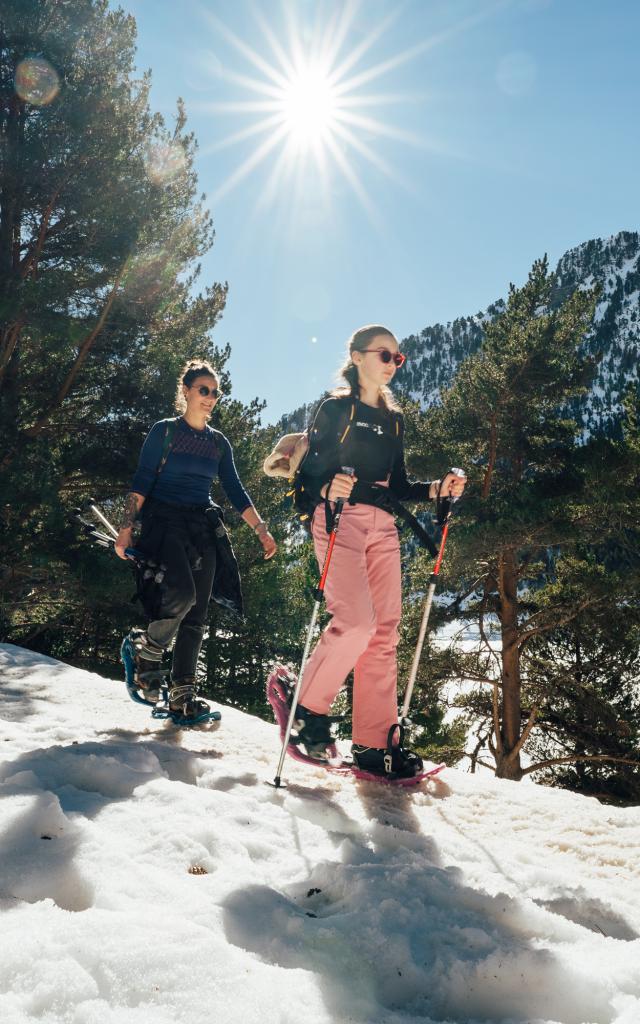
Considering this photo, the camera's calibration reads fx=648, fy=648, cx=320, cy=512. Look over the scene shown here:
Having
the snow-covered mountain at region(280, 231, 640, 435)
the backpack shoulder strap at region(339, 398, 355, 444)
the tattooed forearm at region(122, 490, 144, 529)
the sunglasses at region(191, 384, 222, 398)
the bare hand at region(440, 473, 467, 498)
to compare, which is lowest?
the tattooed forearm at region(122, 490, 144, 529)

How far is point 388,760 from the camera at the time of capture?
10.8 ft

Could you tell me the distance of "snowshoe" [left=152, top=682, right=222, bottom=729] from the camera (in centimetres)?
400

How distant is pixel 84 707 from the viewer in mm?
4242

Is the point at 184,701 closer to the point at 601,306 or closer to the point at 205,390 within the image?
the point at 205,390

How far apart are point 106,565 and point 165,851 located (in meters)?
8.40

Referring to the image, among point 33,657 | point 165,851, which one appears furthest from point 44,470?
point 165,851

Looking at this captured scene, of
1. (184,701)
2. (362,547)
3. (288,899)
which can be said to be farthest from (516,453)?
(288,899)

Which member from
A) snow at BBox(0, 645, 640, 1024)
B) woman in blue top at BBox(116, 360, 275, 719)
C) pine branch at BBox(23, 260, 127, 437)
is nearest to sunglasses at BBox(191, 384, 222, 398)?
woman in blue top at BBox(116, 360, 275, 719)

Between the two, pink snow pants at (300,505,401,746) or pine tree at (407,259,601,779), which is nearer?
pink snow pants at (300,505,401,746)

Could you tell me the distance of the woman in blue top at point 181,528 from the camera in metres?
3.82

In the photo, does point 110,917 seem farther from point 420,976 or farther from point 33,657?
point 33,657

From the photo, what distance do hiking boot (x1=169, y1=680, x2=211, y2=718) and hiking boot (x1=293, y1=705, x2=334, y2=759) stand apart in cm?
100

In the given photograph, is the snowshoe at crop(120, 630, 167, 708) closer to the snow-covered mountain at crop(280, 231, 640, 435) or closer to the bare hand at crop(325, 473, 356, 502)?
the bare hand at crop(325, 473, 356, 502)

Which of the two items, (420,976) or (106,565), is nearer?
(420,976)
